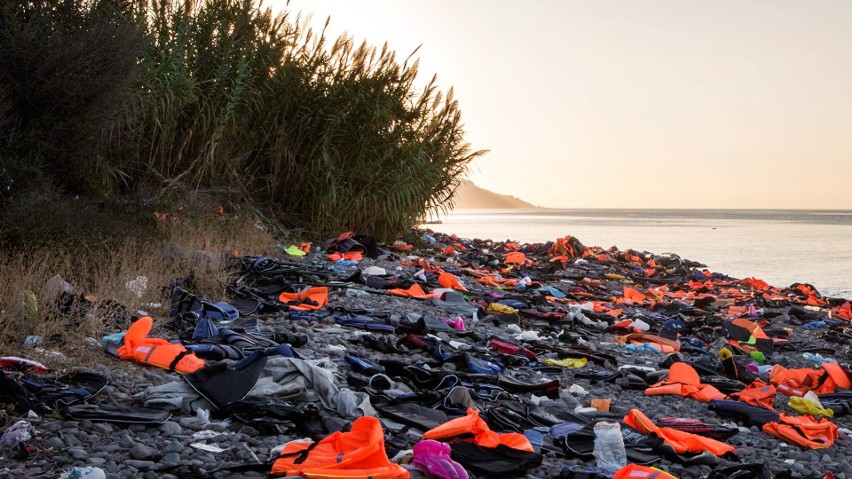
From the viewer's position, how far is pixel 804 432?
475cm

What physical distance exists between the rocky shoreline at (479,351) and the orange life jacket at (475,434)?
18 centimetres

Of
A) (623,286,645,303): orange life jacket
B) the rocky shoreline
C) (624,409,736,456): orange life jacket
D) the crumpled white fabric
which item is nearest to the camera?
the rocky shoreline

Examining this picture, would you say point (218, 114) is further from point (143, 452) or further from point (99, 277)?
point (143, 452)

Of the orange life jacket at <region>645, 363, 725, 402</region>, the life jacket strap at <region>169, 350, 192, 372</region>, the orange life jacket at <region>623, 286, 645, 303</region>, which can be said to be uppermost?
the life jacket strap at <region>169, 350, 192, 372</region>

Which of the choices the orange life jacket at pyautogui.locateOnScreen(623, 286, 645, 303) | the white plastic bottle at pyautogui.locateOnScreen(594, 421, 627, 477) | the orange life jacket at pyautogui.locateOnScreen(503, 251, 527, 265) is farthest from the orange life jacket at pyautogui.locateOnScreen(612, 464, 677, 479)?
the orange life jacket at pyautogui.locateOnScreen(503, 251, 527, 265)

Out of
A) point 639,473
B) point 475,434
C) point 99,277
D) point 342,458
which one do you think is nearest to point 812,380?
point 639,473

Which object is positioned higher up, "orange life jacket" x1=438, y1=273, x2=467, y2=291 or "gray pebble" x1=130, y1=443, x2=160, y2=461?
"orange life jacket" x1=438, y1=273, x2=467, y2=291

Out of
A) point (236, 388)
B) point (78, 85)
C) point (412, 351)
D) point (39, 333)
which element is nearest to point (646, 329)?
point (412, 351)

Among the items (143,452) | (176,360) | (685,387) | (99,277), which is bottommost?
(685,387)

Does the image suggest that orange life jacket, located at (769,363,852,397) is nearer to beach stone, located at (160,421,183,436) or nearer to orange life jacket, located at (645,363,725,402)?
orange life jacket, located at (645,363,725,402)

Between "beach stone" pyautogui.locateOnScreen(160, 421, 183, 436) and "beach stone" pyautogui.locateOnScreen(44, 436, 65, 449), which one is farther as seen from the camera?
"beach stone" pyautogui.locateOnScreen(160, 421, 183, 436)

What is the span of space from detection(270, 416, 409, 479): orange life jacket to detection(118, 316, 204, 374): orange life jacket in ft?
4.79

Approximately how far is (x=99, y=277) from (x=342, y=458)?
4.27 meters

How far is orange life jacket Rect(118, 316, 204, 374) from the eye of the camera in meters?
4.62
